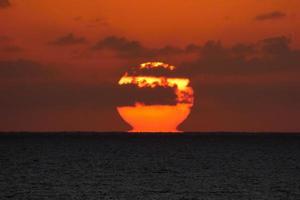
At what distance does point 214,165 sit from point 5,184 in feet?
161

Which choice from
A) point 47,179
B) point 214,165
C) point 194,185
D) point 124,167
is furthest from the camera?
point 214,165

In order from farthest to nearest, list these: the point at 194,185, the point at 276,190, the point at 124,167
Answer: the point at 124,167, the point at 194,185, the point at 276,190

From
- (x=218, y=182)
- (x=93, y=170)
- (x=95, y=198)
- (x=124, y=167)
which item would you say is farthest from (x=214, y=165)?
(x=95, y=198)

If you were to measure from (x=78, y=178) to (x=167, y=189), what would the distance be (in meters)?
16.1

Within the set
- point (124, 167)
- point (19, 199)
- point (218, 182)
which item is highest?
point (124, 167)

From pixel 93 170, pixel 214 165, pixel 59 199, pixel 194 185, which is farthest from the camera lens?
pixel 214 165

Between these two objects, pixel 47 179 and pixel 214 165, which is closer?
pixel 47 179

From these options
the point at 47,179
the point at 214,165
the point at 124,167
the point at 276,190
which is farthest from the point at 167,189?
the point at 214,165

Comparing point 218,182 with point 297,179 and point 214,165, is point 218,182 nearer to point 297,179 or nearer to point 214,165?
point 297,179

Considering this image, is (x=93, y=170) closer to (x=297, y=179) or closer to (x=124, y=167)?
(x=124, y=167)

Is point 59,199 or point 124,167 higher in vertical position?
point 124,167

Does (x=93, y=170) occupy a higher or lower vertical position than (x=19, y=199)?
higher

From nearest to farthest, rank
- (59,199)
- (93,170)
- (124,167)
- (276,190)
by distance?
(59,199)
(276,190)
(93,170)
(124,167)

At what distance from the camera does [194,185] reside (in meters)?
82.0
